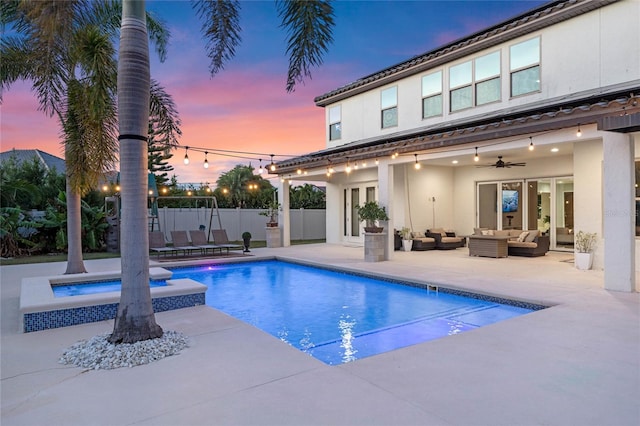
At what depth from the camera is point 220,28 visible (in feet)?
19.7

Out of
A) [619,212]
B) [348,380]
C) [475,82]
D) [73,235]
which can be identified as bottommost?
[348,380]

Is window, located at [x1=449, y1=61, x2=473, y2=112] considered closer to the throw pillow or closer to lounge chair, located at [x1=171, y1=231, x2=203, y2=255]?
the throw pillow

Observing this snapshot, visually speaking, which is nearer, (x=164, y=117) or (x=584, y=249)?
(x=164, y=117)

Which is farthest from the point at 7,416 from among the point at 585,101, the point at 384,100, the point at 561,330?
the point at 384,100

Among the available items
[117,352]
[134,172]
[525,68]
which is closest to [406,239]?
[525,68]

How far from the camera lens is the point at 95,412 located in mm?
3473

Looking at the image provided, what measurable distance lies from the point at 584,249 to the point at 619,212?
3.42 metres

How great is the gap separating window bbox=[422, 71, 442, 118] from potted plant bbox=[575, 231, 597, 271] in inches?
260

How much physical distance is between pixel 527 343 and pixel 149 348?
15.2ft

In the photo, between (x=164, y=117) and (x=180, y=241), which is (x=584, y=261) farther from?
(x=180, y=241)

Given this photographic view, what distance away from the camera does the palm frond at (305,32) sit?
13.7 feet

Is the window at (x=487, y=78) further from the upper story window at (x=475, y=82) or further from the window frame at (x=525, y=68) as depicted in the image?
the window frame at (x=525, y=68)

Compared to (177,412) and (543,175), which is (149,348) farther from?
(543,175)

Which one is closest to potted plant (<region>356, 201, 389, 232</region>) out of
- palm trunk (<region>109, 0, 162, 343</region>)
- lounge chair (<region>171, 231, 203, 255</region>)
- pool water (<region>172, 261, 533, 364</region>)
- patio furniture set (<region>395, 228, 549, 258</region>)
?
pool water (<region>172, 261, 533, 364</region>)
